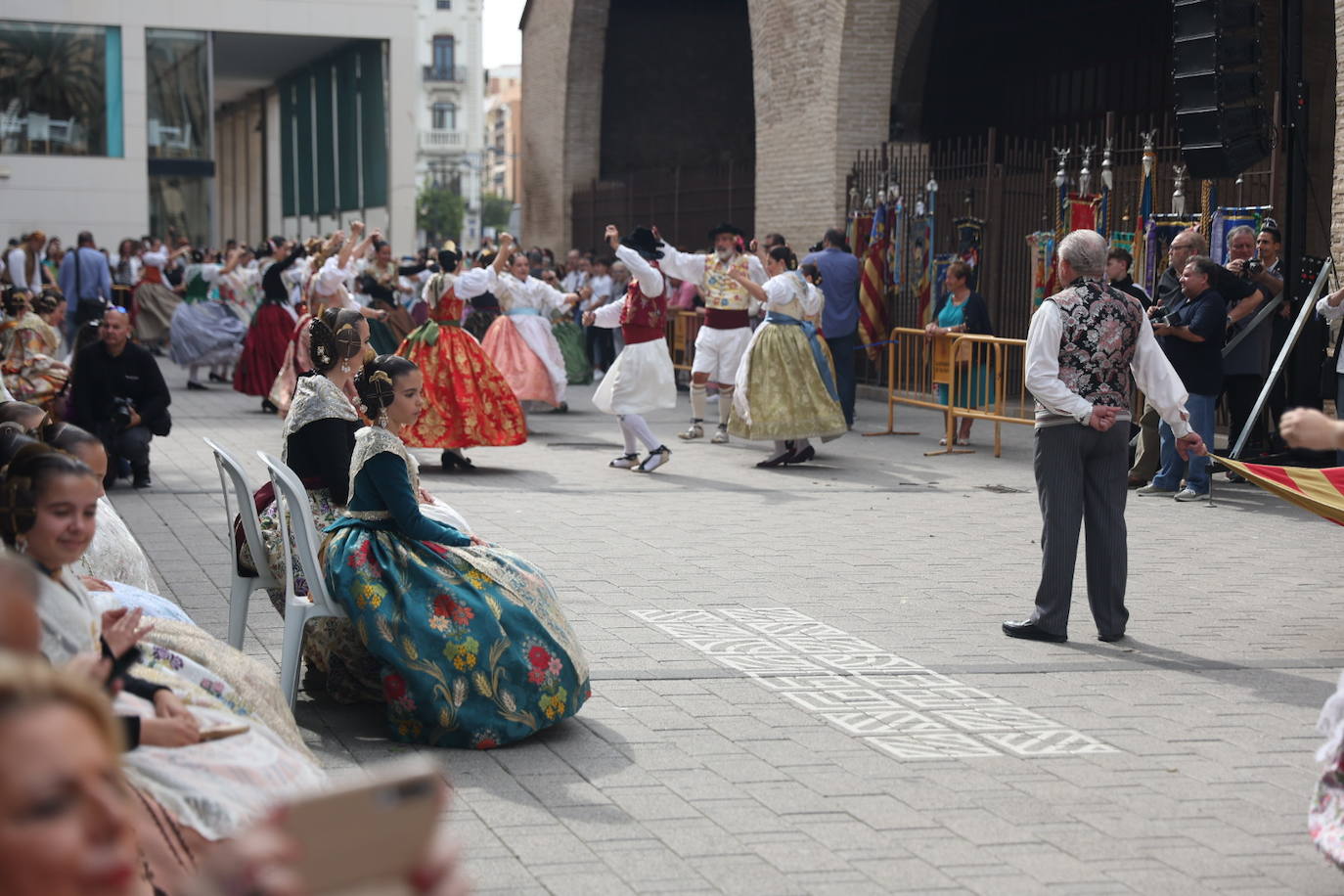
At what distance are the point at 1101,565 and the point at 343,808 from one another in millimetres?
5926

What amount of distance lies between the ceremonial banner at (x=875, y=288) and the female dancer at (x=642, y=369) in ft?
18.5

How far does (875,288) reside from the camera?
1842 centimetres

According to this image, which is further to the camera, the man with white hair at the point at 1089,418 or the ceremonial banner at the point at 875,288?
the ceremonial banner at the point at 875,288

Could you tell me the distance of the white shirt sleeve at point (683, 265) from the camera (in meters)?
13.5

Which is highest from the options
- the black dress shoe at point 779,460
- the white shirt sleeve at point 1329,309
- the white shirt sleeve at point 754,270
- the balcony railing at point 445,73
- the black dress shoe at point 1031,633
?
the balcony railing at point 445,73

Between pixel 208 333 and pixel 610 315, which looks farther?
pixel 208 333

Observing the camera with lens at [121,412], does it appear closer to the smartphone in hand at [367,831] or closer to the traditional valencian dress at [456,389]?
the traditional valencian dress at [456,389]

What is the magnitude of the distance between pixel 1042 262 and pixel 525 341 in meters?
5.12

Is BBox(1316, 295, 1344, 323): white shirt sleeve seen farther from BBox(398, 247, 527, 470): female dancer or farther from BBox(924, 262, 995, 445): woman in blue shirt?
BBox(398, 247, 527, 470): female dancer

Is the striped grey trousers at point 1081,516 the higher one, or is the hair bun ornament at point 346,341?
the hair bun ornament at point 346,341

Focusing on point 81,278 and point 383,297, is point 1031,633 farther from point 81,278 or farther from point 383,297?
point 81,278

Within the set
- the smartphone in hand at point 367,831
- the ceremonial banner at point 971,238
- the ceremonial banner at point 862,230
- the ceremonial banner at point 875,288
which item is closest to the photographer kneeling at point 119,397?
the ceremonial banner at point 971,238

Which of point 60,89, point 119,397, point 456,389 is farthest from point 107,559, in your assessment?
point 60,89

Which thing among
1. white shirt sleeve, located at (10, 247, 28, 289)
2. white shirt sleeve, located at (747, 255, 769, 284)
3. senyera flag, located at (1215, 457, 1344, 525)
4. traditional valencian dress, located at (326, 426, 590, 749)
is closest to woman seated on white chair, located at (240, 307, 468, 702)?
traditional valencian dress, located at (326, 426, 590, 749)
